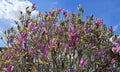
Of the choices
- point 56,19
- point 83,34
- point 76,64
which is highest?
point 56,19

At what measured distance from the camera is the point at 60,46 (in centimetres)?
770

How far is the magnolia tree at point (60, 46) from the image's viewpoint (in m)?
7.87

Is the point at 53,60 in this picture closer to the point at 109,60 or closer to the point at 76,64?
the point at 76,64

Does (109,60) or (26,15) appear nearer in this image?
(109,60)

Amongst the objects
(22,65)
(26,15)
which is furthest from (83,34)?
(26,15)

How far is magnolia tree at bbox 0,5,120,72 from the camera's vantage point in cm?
787

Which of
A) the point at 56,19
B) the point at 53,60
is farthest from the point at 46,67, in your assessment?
the point at 56,19

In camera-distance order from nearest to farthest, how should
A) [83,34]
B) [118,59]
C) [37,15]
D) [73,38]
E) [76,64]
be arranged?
1. [73,38]
2. [76,64]
3. [83,34]
4. [118,59]
5. [37,15]

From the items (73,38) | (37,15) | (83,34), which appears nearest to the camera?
(73,38)

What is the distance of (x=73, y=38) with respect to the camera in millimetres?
7586

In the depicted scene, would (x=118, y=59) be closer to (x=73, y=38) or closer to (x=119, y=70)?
(x=119, y=70)

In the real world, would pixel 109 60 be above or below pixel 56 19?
below

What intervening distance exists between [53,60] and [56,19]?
7.67 ft

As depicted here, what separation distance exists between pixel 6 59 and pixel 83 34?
200 cm
